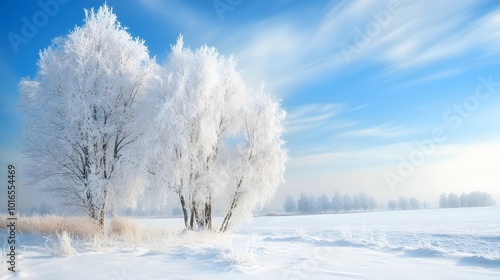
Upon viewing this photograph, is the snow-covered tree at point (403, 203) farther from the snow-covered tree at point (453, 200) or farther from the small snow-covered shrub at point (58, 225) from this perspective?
the small snow-covered shrub at point (58, 225)

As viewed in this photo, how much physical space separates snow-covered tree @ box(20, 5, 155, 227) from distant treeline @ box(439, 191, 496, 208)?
162 m

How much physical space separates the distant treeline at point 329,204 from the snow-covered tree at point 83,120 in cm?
13268

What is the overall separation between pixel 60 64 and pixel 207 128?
24.4ft

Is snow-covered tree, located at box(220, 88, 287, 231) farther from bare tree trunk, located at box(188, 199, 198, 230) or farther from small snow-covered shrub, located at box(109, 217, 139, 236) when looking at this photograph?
small snow-covered shrub, located at box(109, 217, 139, 236)

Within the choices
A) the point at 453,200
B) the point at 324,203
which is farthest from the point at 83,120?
the point at 453,200

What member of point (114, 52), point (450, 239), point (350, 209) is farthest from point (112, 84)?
point (350, 209)

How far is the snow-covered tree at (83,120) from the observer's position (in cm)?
1510

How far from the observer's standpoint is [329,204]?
144750mm

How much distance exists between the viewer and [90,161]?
50.8 ft

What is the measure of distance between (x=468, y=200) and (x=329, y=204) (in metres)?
59.0

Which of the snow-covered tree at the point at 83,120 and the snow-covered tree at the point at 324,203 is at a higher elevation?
the snow-covered tree at the point at 83,120

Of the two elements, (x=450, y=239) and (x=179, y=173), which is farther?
(x=450, y=239)

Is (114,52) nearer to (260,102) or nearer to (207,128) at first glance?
(207,128)

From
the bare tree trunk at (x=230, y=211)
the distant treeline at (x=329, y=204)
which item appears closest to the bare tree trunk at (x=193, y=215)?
the bare tree trunk at (x=230, y=211)
